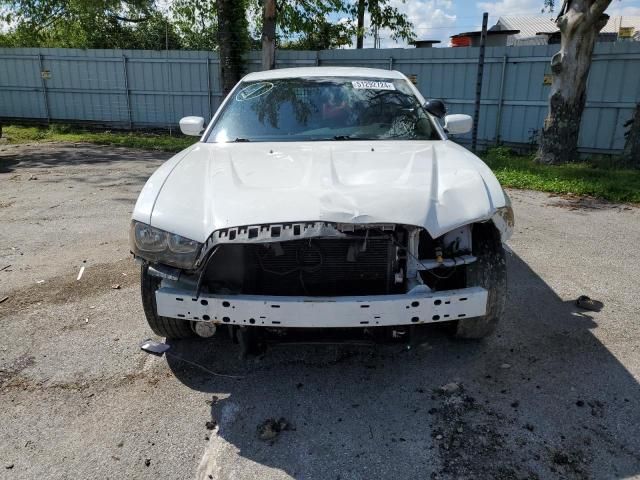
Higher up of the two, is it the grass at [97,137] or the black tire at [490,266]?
the black tire at [490,266]

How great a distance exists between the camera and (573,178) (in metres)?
7.92

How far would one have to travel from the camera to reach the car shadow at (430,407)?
7.11 feet

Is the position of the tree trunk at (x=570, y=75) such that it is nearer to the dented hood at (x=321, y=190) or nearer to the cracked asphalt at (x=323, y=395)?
the cracked asphalt at (x=323, y=395)

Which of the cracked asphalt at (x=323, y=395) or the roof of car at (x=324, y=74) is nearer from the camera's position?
the cracked asphalt at (x=323, y=395)

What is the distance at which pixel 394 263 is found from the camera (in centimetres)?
259

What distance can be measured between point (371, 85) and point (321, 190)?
6.39 feet

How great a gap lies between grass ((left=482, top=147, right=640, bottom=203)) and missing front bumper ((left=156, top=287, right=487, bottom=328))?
5.71m

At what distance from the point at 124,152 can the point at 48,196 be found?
15.1ft

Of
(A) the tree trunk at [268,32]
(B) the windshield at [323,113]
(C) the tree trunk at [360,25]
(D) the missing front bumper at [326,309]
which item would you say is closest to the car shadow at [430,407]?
(D) the missing front bumper at [326,309]

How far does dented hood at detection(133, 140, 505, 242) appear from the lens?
2357 millimetres

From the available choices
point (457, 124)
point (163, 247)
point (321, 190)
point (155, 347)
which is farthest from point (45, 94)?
point (321, 190)

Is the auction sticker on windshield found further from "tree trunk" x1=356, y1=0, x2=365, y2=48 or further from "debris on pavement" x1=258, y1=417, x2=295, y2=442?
"tree trunk" x1=356, y1=0, x2=365, y2=48

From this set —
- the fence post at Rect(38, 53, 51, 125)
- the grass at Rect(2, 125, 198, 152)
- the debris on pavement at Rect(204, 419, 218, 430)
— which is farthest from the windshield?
the fence post at Rect(38, 53, 51, 125)

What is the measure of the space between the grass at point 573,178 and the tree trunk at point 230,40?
6.80 m
